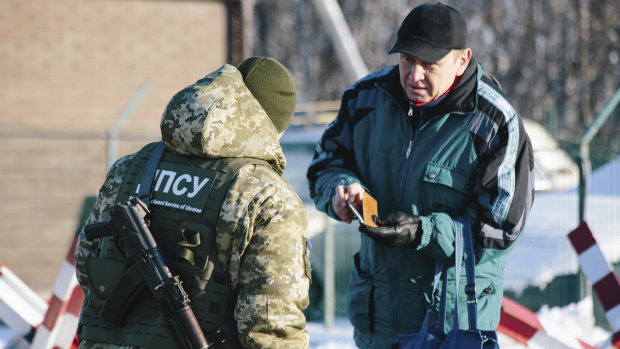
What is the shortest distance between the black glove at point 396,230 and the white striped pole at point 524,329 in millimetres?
1218

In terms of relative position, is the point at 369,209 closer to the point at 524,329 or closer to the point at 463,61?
the point at 463,61

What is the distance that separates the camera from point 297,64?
28.1 metres

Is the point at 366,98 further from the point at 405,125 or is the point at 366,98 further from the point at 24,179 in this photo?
the point at 24,179

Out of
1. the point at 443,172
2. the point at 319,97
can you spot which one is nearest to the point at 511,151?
the point at 443,172

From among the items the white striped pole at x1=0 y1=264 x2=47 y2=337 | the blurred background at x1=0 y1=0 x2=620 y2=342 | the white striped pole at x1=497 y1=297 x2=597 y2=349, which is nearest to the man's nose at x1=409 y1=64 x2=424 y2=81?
the blurred background at x1=0 y1=0 x2=620 y2=342

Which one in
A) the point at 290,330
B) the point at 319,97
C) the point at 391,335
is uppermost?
the point at 290,330

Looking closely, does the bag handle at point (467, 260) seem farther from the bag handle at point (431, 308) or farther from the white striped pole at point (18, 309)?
the white striped pole at point (18, 309)

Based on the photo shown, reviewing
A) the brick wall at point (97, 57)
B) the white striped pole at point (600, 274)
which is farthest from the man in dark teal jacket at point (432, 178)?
the brick wall at point (97, 57)

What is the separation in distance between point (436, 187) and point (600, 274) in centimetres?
155

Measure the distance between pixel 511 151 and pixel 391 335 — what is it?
821 mm

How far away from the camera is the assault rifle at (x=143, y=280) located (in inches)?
85.4

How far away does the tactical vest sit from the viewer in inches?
87.0

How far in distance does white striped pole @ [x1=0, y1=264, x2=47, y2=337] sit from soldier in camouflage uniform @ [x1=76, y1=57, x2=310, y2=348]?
1982mm

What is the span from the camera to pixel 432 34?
282cm
